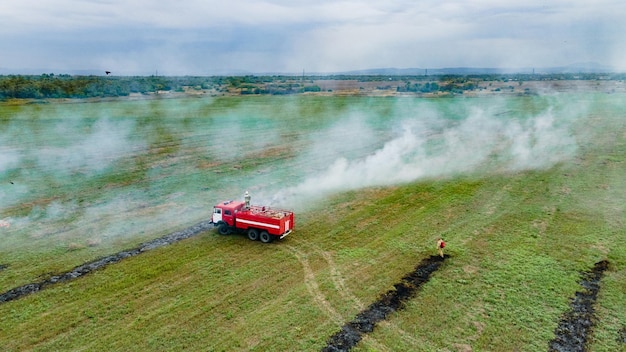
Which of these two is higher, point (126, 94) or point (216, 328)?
point (126, 94)

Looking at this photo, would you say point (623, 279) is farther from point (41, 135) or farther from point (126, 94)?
point (126, 94)

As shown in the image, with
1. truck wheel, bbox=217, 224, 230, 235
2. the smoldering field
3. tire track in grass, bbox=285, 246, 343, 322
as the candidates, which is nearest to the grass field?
tire track in grass, bbox=285, 246, 343, 322

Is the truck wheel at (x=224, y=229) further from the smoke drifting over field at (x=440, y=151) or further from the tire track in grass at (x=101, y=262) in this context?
the smoke drifting over field at (x=440, y=151)

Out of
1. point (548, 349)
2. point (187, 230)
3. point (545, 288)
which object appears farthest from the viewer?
point (187, 230)

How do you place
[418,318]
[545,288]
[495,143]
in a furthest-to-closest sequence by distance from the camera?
[495,143]
[545,288]
[418,318]

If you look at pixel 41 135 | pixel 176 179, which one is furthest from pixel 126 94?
pixel 176 179

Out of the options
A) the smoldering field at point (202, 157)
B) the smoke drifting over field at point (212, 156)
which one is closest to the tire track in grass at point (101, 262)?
the smoldering field at point (202, 157)
